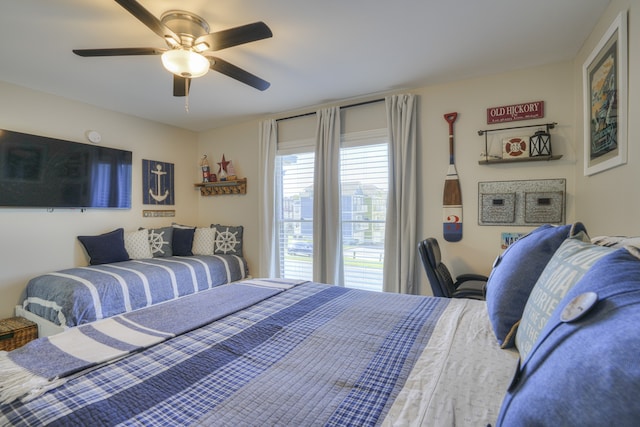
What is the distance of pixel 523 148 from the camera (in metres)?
2.47

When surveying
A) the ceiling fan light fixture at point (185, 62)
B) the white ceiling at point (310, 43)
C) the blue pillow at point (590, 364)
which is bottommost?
the blue pillow at point (590, 364)

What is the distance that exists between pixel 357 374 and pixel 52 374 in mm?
890

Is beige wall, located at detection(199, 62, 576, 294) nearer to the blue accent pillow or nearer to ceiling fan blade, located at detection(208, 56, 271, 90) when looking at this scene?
ceiling fan blade, located at detection(208, 56, 271, 90)

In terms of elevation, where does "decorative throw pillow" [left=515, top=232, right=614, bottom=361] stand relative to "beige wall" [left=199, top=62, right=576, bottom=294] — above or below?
below

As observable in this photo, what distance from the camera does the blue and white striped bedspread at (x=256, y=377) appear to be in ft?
2.32

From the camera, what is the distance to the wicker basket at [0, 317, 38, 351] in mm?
2287

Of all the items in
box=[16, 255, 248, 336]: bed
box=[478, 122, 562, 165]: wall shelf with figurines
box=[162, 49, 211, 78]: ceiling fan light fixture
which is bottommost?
box=[16, 255, 248, 336]: bed

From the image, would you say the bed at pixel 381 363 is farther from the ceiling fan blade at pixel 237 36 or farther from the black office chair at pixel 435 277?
the ceiling fan blade at pixel 237 36

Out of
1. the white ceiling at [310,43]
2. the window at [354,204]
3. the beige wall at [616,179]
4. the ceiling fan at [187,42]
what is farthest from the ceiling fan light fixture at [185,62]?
the beige wall at [616,179]

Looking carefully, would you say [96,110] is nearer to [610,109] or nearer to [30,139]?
[30,139]

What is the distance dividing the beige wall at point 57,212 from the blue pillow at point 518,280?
3.85 metres

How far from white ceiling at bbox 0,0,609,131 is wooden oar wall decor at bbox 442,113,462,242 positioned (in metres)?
0.64

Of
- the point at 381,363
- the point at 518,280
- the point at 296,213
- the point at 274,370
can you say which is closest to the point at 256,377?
the point at 274,370

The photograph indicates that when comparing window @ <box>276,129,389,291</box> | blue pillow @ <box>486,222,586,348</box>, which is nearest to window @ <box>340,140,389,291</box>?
window @ <box>276,129,389,291</box>
